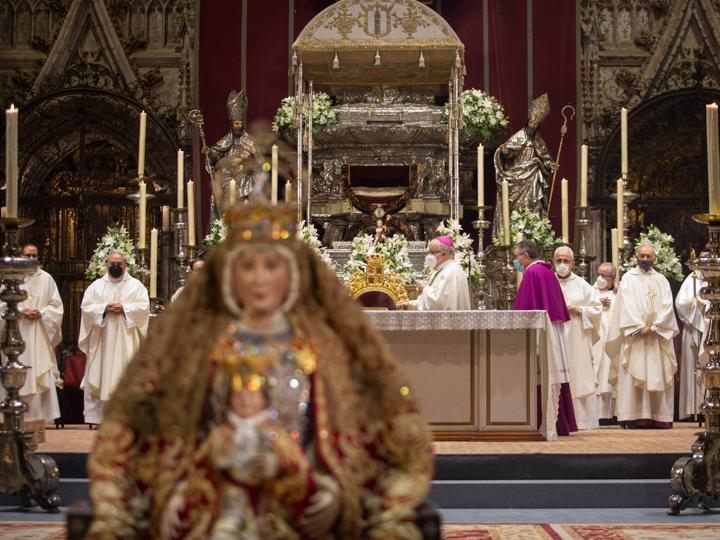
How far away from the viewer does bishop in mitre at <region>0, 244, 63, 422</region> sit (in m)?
10.4

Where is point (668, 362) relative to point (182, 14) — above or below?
below

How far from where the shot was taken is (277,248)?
3.51 metres

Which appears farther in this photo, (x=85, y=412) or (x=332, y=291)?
(x=85, y=412)

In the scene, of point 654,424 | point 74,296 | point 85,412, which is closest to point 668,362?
point 654,424

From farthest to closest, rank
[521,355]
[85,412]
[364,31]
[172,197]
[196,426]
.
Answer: [172,197]
[364,31]
[85,412]
[521,355]
[196,426]

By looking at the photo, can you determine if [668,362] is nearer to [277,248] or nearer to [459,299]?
[459,299]

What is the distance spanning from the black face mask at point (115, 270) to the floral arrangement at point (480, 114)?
467 centimetres

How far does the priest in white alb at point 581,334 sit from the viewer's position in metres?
10.9

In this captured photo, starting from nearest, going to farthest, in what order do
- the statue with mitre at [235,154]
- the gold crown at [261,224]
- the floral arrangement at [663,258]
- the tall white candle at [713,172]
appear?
the gold crown at [261,224]
the tall white candle at [713,172]
the floral arrangement at [663,258]
the statue with mitre at [235,154]

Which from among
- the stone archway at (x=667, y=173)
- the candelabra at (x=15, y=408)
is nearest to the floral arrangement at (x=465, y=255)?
the candelabra at (x=15, y=408)

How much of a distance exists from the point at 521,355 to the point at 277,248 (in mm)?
5846

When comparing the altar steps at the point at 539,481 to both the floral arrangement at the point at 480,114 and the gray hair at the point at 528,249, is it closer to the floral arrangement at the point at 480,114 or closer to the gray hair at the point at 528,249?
the gray hair at the point at 528,249

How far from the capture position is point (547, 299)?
10.1 m

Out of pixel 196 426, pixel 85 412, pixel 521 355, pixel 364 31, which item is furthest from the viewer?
pixel 364 31
